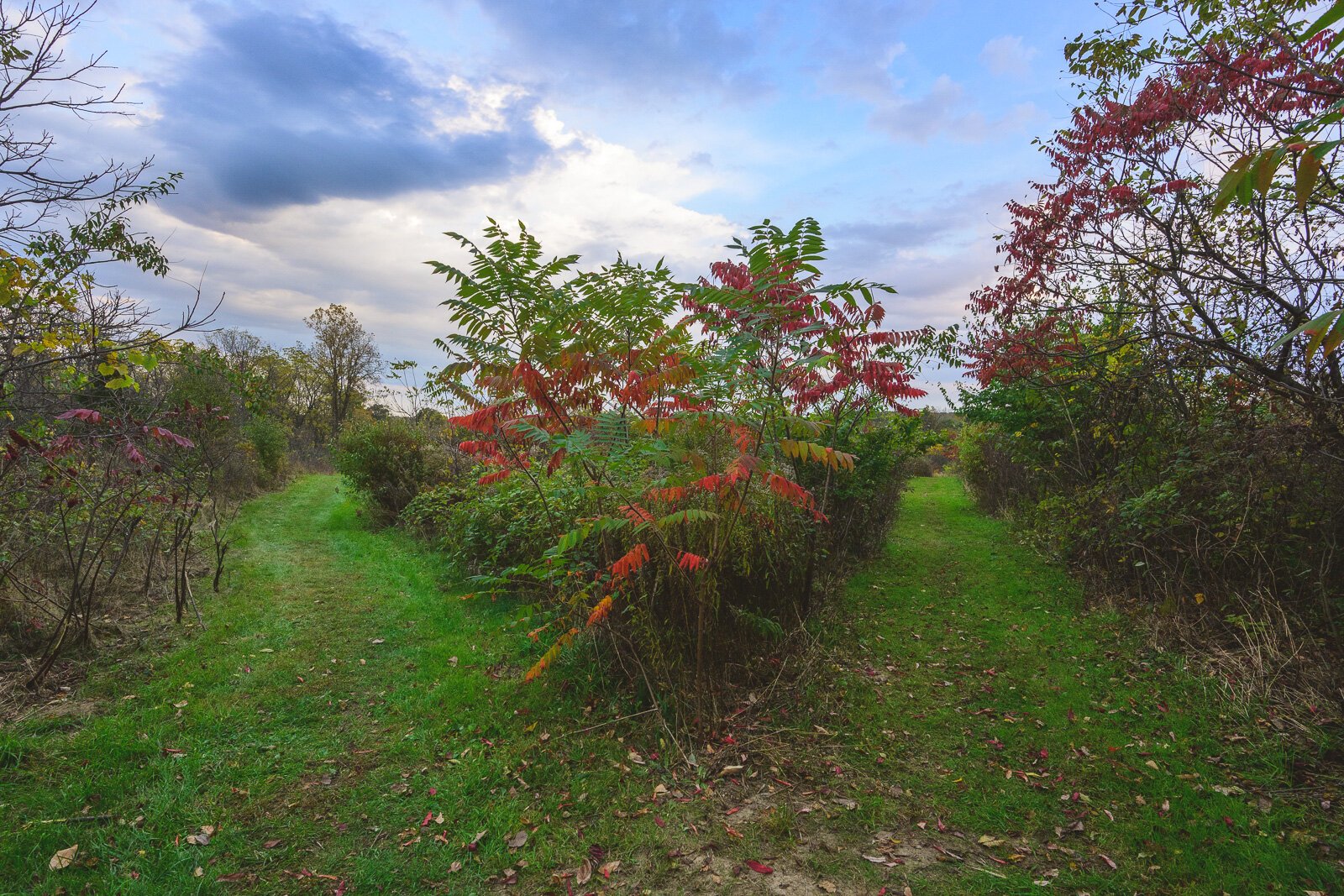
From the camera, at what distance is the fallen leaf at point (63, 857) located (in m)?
A: 2.93

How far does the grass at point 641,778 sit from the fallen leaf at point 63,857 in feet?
0.10

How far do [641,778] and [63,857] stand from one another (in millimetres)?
2859

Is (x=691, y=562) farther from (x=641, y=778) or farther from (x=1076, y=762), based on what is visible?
(x=1076, y=762)

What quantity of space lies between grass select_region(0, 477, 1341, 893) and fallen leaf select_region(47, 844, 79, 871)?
0.03 metres

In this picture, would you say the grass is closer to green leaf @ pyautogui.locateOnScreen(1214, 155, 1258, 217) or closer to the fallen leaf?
the fallen leaf

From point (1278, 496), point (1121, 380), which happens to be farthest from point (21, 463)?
point (1278, 496)

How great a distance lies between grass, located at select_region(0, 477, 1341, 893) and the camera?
3072 mm

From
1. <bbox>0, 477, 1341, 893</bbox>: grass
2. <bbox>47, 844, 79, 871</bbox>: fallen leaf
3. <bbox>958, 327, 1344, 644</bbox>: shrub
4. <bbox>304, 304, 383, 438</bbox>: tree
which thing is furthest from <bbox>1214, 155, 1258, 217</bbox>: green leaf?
<bbox>304, 304, 383, 438</bbox>: tree

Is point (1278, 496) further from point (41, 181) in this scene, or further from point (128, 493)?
point (128, 493)

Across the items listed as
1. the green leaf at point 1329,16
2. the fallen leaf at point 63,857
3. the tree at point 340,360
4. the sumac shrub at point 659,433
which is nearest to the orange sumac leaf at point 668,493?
the sumac shrub at point 659,433

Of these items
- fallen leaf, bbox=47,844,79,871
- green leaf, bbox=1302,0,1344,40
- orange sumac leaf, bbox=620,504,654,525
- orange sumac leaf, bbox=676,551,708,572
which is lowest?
fallen leaf, bbox=47,844,79,871

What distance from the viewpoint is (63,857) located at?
298 cm

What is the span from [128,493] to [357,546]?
456 cm

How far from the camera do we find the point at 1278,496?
4.88m
